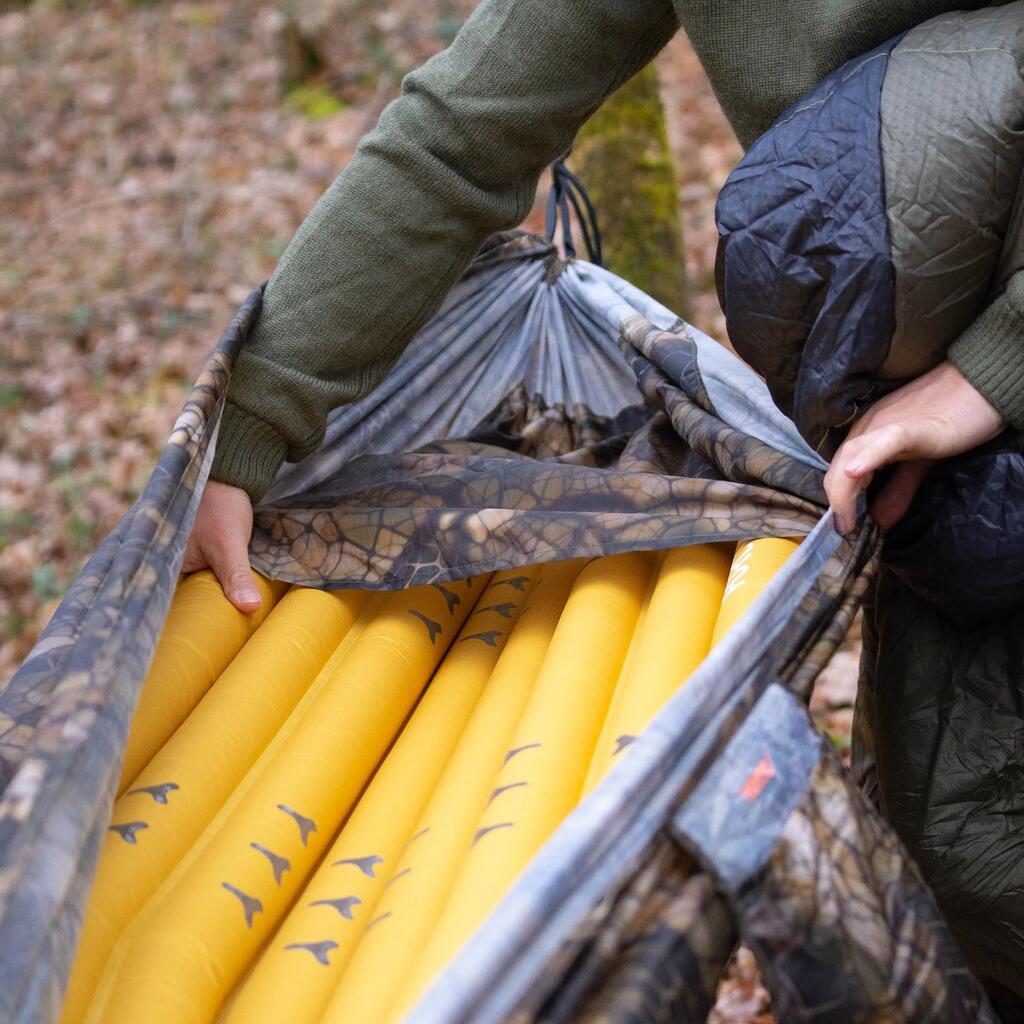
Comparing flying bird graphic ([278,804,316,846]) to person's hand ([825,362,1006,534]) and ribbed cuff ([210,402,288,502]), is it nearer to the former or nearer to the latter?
ribbed cuff ([210,402,288,502])

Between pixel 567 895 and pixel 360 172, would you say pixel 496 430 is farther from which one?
pixel 567 895

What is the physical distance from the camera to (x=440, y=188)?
1228 millimetres

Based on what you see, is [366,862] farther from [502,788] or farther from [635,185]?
[635,185]

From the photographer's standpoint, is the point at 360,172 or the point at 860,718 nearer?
the point at 360,172

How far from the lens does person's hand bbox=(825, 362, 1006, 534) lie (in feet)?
3.07

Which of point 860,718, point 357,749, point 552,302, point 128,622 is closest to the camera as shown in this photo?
point 128,622

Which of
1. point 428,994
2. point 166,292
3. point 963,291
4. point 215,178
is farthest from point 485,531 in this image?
point 215,178

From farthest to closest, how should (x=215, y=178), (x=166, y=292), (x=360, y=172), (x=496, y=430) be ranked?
1. (x=215, y=178)
2. (x=166, y=292)
3. (x=496, y=430)
4. (x=360, y=172)

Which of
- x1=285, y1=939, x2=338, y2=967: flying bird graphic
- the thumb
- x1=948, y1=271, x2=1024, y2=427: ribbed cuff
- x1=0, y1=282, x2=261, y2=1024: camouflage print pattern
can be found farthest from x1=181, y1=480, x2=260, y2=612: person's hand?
x1=948, y1=271, x2=1024, y2=427: ribbed cuff

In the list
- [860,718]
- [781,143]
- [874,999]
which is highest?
[781,143]

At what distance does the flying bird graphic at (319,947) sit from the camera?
2.98 feet

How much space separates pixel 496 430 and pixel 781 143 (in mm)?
674

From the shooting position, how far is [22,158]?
5258 millimetres

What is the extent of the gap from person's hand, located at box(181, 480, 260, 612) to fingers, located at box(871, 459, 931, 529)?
0.68 meters
